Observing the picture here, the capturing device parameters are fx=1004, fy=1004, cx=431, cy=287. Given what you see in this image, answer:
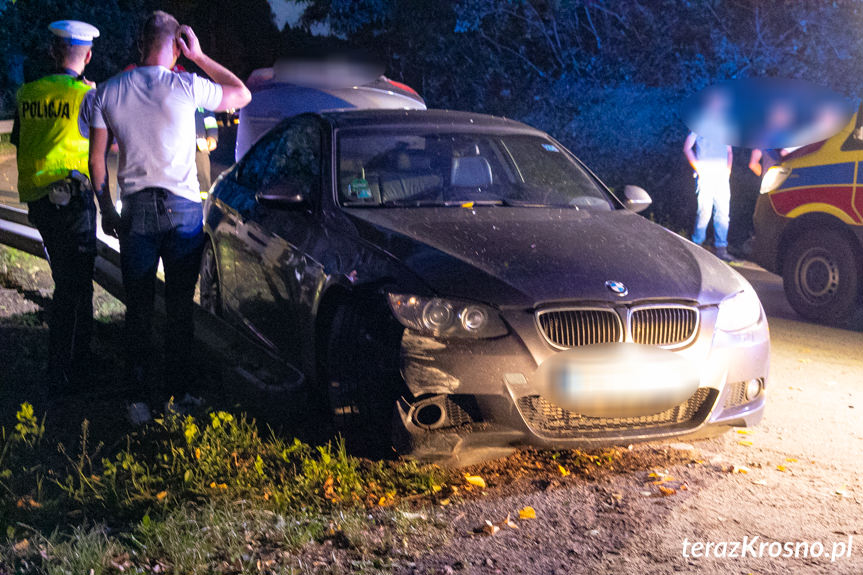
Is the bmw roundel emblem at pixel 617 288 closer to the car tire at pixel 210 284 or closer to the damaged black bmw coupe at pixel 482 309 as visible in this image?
the damaged black bmw coupe at pixel 482 309

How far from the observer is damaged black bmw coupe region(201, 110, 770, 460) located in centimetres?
396

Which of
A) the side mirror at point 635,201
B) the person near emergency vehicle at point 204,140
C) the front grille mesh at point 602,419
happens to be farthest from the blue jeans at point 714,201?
the front grille mesh at point 602,419

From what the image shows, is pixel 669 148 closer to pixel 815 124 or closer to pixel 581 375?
pixel 815 124

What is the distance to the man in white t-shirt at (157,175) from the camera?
4.87 metres

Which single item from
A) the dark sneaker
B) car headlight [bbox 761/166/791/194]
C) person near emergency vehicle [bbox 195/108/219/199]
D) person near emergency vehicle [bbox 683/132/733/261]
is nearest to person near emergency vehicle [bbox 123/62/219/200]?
person near emergency vehicle [bbox 195/108/219/199]

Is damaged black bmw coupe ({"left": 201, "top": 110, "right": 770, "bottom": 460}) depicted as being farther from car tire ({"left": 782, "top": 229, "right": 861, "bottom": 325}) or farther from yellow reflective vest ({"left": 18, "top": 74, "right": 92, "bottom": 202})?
car tire ({"left": 782, "top": 229, "right": 861, "bottom": 325})

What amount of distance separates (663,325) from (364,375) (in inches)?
49.5

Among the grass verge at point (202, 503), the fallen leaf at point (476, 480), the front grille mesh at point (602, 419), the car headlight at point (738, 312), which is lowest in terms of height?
the fallen leaf at point (476, 480)

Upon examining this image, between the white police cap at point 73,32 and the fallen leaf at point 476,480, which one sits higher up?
the white police cap at point 73,32

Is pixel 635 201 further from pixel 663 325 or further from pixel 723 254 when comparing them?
pixel 723 254

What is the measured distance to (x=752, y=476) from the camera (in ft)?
14.6

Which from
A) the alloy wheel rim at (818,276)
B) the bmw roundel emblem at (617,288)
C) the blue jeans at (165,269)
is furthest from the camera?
the alloy wheel rim at (818,276)

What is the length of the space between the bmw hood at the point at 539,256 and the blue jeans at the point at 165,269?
0.89 metres

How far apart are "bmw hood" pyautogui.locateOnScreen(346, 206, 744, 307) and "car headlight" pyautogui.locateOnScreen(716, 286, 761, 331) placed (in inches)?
1.9
